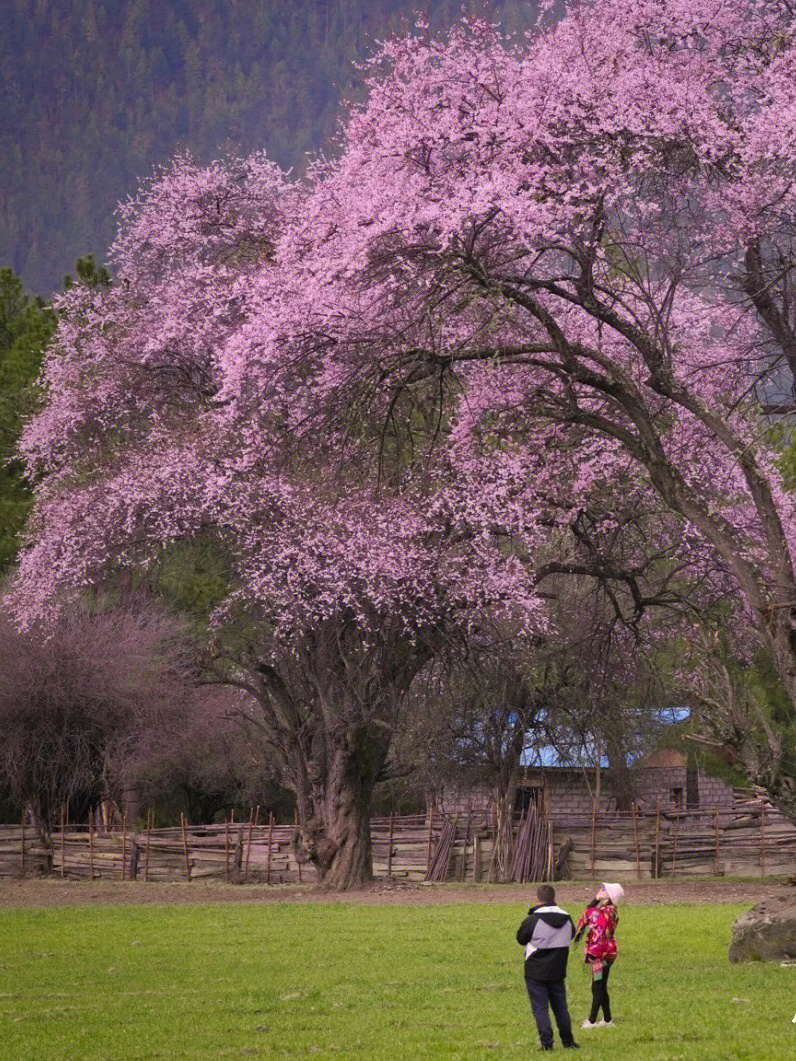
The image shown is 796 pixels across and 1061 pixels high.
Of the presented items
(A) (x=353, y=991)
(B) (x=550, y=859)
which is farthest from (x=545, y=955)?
(B) (x=550, y=859)

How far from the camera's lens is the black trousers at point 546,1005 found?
33.6 feet

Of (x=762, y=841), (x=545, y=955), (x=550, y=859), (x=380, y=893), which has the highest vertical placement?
(x=762, y=841)

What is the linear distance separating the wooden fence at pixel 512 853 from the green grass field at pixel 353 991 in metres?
11.0

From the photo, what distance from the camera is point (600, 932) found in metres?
11.4

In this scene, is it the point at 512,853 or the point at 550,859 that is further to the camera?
the point at 512,853

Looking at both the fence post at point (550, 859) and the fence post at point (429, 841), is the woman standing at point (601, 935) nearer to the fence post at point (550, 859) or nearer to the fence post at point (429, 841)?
the fence post at point (550, 859)

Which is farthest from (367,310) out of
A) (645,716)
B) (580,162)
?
(645,716)

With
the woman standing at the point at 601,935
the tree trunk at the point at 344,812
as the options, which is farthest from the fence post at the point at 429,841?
Result: the woman standing at the point at 601,935

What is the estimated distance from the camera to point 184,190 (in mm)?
29312

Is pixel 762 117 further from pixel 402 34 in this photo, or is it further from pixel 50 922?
pixel 50 922

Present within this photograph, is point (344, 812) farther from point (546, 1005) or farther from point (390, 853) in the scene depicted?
point (546, 1005)

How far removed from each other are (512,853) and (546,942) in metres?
24.9

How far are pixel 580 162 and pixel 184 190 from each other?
1404 centimetres

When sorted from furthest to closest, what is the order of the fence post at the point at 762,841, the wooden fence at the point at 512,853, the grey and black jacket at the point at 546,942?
the wooden fence at the point at 512,853
the fence post at the point at 762,841
the grey and black jacket at the point at 546,942
